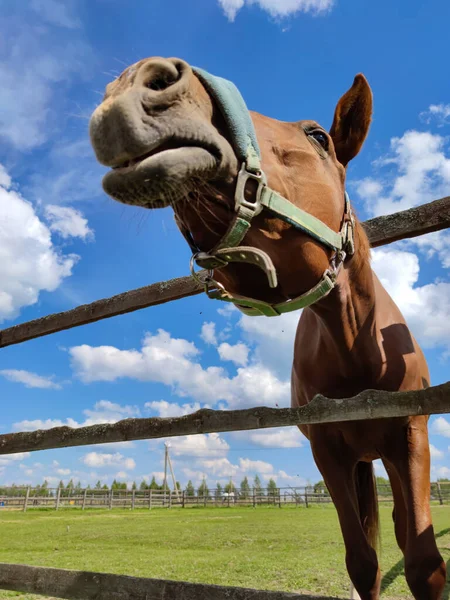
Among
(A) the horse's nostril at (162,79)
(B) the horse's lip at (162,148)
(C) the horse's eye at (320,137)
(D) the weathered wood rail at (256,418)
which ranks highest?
(C) the horse's eye at (320,137)

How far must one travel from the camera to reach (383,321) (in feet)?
9.07

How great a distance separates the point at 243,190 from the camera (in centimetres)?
161

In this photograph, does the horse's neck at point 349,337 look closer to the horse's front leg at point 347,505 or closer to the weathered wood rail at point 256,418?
the horse's front leg at point 347,505

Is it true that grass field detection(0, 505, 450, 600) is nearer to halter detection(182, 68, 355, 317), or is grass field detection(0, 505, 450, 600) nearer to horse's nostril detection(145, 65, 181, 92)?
halter detection(182, 68, 355, 317)

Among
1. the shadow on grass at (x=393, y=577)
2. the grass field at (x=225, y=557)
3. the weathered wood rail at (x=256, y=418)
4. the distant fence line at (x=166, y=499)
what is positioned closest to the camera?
the weathered wood rail at (x=256, y=418)

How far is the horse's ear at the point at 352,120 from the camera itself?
2.13 meters

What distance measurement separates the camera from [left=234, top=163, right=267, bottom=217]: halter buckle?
161cm

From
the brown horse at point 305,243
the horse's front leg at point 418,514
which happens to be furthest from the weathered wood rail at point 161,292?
the horse's front leg at point 418,514

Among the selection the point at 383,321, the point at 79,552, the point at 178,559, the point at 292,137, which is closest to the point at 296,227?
the point at 292,137

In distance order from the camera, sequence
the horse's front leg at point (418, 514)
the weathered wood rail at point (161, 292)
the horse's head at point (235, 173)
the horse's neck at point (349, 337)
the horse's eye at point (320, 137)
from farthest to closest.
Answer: the weathered wood rail at point (161, 292), the horse's neck at point (349, 337), the horse's front leg at point (418, 514), the horse's eye at point (320, 137), the horse's head at point (235, 173)

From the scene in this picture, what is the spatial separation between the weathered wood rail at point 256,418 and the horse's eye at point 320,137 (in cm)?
115

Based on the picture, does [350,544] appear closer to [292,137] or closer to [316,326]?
[316,326]

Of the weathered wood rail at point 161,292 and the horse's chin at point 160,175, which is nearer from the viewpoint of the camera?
the horse's chin at point 160,175

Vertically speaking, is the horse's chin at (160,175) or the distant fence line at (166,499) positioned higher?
the horse's chin at (160,175)
